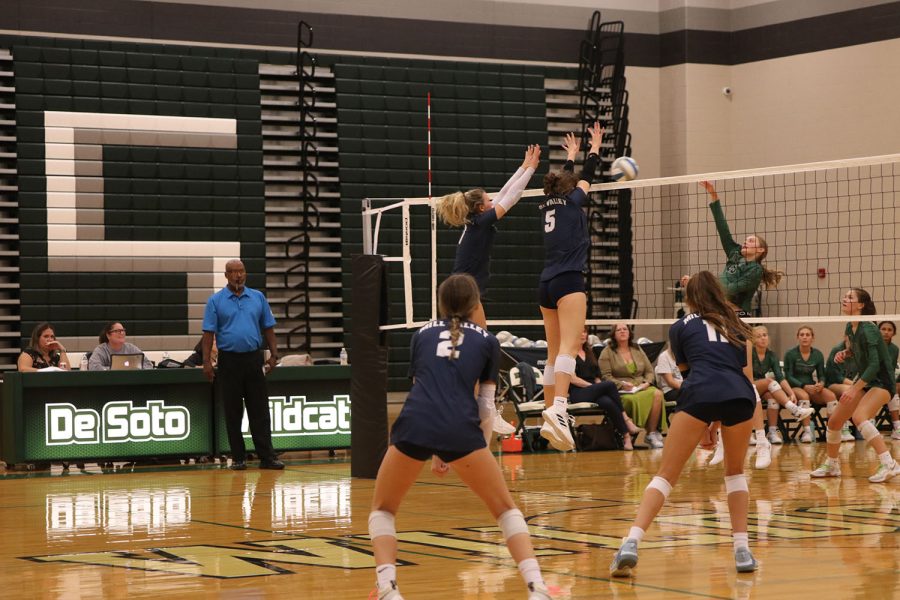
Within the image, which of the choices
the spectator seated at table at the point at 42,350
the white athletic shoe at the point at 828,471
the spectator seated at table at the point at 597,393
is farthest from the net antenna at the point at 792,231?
the white athletic shoe at the point at 828,471

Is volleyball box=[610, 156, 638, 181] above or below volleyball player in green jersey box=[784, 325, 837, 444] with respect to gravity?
above

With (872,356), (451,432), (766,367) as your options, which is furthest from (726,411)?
(766,367)

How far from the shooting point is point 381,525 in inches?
191

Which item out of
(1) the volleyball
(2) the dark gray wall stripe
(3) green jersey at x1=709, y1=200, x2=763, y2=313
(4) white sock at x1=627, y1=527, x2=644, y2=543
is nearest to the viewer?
(4) white sock at x1=627, y1=527, x2=644, y2=543

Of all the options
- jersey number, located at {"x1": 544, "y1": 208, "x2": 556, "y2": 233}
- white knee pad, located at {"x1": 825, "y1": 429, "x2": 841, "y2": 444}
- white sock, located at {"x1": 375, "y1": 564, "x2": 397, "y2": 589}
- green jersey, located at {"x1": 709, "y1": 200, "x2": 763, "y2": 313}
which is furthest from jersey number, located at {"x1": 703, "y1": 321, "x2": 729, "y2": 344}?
white knee pad, located at {"x1": 825, "y1": 429, "x2": 841, "y2": 444}

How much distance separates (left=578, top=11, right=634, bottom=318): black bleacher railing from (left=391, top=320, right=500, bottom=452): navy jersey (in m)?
13.7

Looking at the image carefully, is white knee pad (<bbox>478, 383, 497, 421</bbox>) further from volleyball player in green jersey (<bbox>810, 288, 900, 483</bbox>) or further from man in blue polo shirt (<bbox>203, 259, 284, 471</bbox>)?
man in blue polo shirt (<bbox>203, 259, 284, 471</bbox>)

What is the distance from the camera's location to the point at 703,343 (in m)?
5.88

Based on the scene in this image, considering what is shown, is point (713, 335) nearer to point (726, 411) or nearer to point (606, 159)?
point (726, 411)

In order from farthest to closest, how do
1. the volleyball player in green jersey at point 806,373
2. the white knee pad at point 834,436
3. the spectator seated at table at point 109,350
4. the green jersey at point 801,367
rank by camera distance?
the green jersey at point 801,367 < the volleyball player in green jersey at point 806,373 < the spectator seated at table at point 109,350 < the white knee pad at point 834,436

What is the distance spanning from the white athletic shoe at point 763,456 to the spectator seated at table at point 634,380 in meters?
2.32

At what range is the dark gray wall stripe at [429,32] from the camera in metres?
16.4

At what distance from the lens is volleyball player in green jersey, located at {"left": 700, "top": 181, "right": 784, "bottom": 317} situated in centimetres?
918

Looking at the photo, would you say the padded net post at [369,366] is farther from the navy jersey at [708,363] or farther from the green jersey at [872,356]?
the navy jersey at [708,363]
